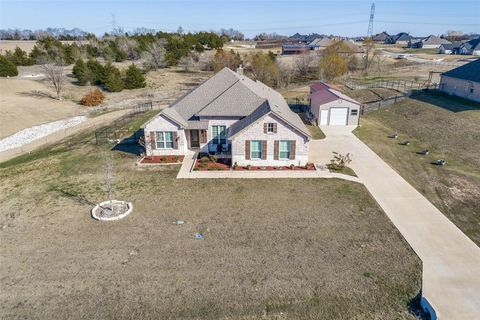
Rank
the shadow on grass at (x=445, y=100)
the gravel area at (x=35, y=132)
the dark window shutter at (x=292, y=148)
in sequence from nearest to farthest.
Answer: the dark window shutter at (x=292, y=148), the gravel area at (x=35, y=132), the shadow on grass at (x=445, y=100)

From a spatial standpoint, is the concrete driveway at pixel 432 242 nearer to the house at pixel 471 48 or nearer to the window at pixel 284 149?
the window at pixel 284 149

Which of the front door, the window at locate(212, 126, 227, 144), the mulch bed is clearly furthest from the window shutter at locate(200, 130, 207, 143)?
the mulch bed

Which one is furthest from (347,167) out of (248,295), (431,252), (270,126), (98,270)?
(98,270)

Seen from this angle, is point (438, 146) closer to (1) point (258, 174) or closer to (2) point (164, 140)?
(1) point (258, 174)

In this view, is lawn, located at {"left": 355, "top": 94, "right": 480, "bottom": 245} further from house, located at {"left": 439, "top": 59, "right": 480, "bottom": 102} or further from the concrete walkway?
the concrete walkway

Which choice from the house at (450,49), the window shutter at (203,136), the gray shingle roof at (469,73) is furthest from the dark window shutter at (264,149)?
the house at (450,49)

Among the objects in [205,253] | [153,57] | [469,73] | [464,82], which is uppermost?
[153,57]

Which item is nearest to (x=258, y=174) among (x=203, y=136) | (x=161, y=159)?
(x=203, y=136)

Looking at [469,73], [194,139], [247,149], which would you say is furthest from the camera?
[469,73]

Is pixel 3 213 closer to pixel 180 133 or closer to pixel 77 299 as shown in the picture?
pixel 77 299
